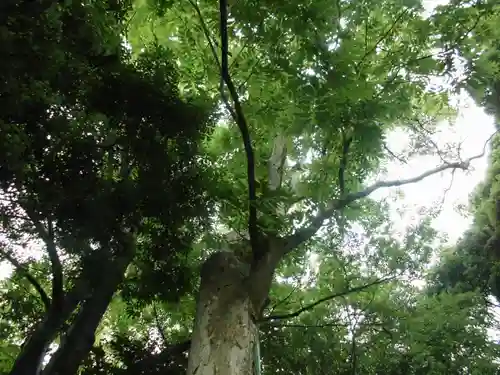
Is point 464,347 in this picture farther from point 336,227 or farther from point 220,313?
point 220,313

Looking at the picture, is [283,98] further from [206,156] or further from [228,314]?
[228,314]

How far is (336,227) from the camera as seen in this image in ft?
17.7

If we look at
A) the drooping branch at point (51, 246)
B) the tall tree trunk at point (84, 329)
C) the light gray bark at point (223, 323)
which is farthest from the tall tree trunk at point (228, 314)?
the drooping branch at point (51, 246)

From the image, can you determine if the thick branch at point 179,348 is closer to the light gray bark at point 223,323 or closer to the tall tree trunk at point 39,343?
the tall tree trunk at point 39,343

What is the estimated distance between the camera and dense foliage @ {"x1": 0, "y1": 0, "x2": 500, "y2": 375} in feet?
11.7

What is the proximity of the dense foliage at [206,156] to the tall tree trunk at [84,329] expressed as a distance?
0.02 meters

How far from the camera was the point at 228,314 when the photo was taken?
11.0ft

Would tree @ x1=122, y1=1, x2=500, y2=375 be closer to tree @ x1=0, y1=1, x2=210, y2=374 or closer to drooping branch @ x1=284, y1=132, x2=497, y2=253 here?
drooping branch @ x1=284, y1=132, x2=497, y2=253

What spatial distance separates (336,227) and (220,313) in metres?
2.47

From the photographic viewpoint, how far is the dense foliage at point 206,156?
3.56m

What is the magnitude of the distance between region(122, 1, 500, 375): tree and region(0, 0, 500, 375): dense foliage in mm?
22

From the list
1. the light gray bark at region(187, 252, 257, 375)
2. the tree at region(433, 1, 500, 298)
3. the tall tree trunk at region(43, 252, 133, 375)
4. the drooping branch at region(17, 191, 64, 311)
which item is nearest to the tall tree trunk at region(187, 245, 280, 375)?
the light gray bark at region(187, 252, 257, 375)

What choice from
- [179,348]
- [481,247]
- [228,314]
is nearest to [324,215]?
[228,314]

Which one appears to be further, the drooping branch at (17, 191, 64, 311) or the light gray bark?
the drooping branch at (17, 191, 64, 311)
